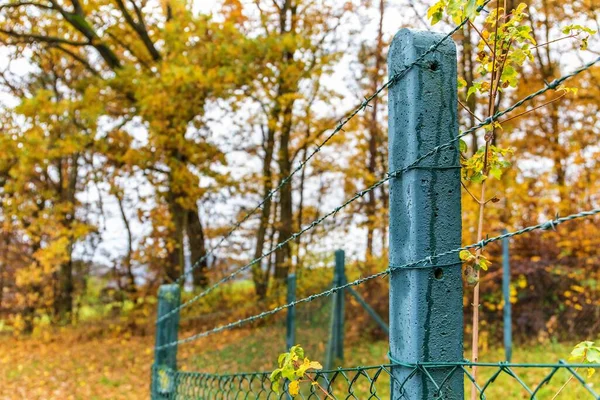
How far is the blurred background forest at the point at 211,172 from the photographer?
26.9 feet

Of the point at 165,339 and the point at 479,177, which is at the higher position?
the point at 479,177

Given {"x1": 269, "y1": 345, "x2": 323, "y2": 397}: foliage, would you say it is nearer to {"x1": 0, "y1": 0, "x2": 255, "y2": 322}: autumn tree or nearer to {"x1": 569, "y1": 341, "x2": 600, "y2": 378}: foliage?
{"x1": 569, "y1": 341, "x2": 600, "y2": 378}: foliage

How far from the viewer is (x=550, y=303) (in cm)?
769

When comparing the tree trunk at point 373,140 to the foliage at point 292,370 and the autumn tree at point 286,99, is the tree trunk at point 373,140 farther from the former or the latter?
the foliage at point 292,370

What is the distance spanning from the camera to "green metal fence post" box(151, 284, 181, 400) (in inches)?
155

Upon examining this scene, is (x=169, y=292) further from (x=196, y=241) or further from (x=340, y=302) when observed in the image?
(x=196, y=241)

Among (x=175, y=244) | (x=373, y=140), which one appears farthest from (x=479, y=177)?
(x=373, y=140)

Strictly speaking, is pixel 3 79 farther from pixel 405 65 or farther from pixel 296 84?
pixel 405 65

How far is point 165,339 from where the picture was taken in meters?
4.02

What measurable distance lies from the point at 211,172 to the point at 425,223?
28.6 ft

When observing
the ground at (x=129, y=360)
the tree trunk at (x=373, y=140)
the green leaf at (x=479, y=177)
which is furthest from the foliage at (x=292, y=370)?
the tree trunk at (x=373, y=140)

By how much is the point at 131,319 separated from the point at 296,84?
5.64 m

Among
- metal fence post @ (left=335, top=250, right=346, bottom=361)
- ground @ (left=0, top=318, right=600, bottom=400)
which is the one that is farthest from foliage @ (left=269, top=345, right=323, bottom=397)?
metal fence post @ (left=335, top=250, right=346, bottom=361)

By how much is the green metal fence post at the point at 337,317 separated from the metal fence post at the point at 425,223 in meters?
5.02
